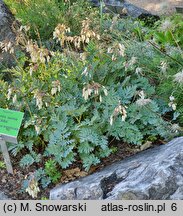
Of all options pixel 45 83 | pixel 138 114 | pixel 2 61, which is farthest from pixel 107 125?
pixel 2 61

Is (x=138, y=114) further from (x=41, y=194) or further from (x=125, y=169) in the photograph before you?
(x=41, y=194)

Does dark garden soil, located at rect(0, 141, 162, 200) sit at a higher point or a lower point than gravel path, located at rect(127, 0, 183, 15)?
lower

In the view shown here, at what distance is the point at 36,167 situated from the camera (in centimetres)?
356

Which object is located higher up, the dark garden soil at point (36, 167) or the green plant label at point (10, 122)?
the green plant label at point (10, 122)

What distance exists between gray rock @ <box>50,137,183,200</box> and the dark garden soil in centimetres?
14

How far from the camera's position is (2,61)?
4.67m

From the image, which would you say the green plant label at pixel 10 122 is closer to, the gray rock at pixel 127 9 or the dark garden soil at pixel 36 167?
the dark garden soil at pixel 36 167

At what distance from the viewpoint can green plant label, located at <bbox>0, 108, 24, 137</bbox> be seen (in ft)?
10.3

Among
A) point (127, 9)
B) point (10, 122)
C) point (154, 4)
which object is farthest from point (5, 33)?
point (154, 4)

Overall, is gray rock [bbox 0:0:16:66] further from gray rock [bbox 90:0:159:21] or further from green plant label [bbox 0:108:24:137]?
gray rock [bbox 90:0:159:21]

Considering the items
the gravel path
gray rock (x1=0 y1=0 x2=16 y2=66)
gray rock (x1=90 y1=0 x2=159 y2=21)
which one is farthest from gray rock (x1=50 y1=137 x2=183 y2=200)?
the gravel path

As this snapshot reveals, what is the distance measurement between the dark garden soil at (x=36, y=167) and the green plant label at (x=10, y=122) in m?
0.40

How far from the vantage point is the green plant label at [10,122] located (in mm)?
3139

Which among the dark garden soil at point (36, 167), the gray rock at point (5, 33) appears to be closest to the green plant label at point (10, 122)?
the dark garden soil at point (36, 167)
